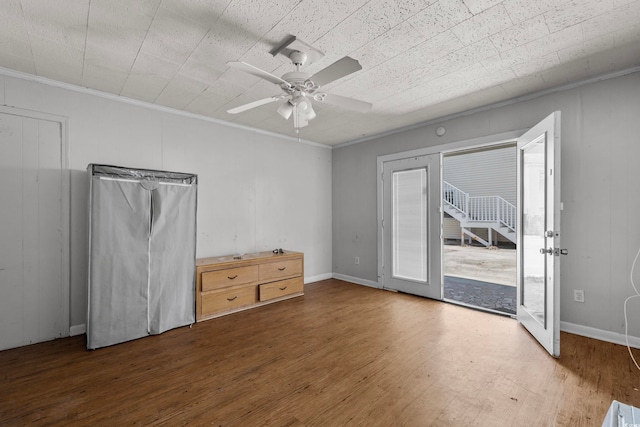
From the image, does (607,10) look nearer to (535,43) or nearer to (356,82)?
(535,43)

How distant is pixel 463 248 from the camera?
8680 mm

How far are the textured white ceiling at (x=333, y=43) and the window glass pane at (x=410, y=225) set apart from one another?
Answer: 143 cm

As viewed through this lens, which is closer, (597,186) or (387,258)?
(597,186)

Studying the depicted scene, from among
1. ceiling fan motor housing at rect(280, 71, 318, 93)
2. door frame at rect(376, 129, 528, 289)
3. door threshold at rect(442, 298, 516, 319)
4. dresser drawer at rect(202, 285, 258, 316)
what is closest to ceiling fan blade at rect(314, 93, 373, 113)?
ceiling fan motor housing at rect(280, 71, 318, 93)

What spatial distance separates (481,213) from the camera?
8820mm

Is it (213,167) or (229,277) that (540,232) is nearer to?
(229,277)

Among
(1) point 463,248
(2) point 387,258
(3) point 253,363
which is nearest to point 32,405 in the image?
(3) point 253,363

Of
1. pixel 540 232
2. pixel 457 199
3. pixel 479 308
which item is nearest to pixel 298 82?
pixel 540 232

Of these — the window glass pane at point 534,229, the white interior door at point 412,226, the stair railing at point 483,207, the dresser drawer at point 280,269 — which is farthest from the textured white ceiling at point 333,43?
the stair railing at point 483,207

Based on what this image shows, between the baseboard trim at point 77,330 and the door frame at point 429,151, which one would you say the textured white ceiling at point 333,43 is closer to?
the door frame at point 429,151

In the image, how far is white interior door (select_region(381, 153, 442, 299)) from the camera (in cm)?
409

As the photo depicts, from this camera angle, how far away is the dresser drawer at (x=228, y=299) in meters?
3.38

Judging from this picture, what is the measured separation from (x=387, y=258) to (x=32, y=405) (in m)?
4.14

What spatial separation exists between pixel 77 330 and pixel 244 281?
1.75 m
